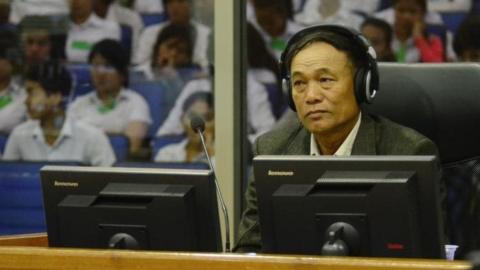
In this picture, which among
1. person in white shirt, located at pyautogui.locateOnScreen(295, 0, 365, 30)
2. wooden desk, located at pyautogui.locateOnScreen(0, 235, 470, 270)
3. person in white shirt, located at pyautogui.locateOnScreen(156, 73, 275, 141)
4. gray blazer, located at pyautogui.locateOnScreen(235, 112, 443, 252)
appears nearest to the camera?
wooden desk, located at pyautogui.locateOnScreen(0, 235, 470, 270)

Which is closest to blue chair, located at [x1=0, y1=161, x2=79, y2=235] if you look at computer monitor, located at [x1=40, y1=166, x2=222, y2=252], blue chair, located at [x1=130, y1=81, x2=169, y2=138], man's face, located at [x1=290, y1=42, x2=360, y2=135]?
blue chair, located at [x1=130, y1=81, x2=169, y2=138]

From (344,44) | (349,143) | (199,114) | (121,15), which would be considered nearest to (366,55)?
(344,44)

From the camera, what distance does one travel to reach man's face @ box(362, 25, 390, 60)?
329 centimetres

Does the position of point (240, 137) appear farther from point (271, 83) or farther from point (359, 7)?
point (359, 7)

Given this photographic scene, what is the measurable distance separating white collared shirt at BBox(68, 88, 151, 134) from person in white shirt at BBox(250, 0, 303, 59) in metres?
0.55

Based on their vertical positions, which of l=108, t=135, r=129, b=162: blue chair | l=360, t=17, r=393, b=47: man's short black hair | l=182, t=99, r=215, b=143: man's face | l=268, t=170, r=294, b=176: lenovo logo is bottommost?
l=108, t=135, r=129, b=162: blue chair

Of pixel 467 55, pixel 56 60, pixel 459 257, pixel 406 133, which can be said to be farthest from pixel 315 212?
pixel 56 60

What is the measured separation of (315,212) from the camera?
164 cm

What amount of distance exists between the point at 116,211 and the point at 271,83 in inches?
69.1

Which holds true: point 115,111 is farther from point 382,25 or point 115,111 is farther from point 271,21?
point 382,25

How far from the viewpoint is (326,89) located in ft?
7.31

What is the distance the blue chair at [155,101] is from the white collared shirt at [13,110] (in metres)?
0.49

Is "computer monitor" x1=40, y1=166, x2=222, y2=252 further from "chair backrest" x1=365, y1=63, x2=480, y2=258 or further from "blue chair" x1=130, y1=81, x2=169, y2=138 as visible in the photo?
"blue chair" x1=130, y1=81, x2=169, y2=138

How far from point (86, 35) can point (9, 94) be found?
40cm
